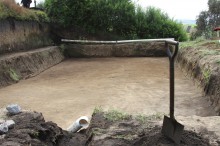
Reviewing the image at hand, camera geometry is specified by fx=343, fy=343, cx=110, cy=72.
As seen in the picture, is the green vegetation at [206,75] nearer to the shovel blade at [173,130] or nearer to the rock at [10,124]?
the shovel blade at [173,130]

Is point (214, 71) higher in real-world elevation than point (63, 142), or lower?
higher

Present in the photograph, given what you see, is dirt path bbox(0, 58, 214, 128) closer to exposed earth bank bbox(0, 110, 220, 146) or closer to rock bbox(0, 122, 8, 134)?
exposed earth bank bbox(0, 110, 220, 146)

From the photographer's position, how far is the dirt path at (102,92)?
5895mm

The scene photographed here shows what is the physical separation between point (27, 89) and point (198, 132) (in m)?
5.55

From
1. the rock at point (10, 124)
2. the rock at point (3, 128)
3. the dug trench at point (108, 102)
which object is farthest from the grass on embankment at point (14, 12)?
the rock at point (3, 128)

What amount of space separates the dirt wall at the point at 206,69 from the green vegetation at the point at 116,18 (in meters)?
5.01

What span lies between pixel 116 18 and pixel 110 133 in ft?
39.5

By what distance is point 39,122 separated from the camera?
356cm

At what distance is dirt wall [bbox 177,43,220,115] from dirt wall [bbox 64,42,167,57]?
3.59 meters

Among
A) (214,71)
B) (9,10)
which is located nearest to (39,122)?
(214,71)

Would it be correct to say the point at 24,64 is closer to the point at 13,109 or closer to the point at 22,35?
the point at 22,35

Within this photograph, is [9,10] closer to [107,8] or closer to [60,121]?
[107,8]

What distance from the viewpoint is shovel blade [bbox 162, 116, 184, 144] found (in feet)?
8.79

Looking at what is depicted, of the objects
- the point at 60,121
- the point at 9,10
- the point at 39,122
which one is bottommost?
the point at 60,121
